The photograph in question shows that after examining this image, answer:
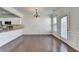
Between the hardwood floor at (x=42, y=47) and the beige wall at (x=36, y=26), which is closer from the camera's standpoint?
the hardwood floor at (x=42, y=47)

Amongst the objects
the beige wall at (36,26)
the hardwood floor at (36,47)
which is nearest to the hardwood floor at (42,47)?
the hardwood floor at (36,47)

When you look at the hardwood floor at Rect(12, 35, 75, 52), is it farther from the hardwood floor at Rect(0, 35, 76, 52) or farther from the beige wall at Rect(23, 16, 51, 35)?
the beige wall at Rect(23, 16, 51, 35)

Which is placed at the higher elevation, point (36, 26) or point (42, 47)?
point (36, 26)

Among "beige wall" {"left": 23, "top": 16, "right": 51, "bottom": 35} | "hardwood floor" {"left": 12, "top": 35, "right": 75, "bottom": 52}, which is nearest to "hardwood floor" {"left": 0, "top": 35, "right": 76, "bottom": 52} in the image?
"hardwood floor" {"left": 12, "top": 35, "right": 75, "bottom": 52}

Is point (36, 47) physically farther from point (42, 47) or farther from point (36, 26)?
point (36, 26)

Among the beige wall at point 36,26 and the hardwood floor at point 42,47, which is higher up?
the beige wall at point 36,26

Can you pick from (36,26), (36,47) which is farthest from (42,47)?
(36,26)

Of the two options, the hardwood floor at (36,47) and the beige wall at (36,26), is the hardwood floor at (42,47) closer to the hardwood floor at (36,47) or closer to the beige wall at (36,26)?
the hardwood floor at (36,47)

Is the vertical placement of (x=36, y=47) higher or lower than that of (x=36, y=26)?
lower

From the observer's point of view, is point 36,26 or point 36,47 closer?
point 36,47

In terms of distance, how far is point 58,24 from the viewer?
8.29 metres
